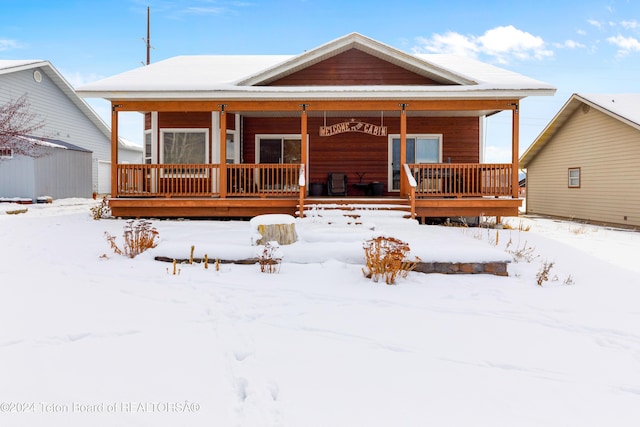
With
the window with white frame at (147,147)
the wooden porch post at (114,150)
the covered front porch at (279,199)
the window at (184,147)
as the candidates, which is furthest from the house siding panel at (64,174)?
the covered front porch at (279,199)

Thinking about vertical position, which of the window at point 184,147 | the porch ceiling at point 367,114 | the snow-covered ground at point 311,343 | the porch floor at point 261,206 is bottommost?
the snow-covered ground at point 311,343

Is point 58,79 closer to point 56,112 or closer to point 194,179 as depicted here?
point 56,112

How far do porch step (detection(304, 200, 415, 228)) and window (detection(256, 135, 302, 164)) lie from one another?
12.0ft

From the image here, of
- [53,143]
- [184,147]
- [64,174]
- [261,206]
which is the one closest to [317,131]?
[261,206]

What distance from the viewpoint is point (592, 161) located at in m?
16.3

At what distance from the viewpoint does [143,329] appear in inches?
157

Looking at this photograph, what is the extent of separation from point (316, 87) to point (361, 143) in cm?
359

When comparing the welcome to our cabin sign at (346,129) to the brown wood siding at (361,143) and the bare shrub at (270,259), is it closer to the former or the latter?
the brown wood siding at (361,143)

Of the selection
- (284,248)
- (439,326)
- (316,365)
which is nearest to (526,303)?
(439,326)

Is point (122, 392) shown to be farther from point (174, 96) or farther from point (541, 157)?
point (541, 157)

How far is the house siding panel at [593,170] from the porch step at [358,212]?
918 cm

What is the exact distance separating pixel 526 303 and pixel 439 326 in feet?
4.71

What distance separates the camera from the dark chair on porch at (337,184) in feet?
45.0

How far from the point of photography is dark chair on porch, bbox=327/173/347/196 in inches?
540
